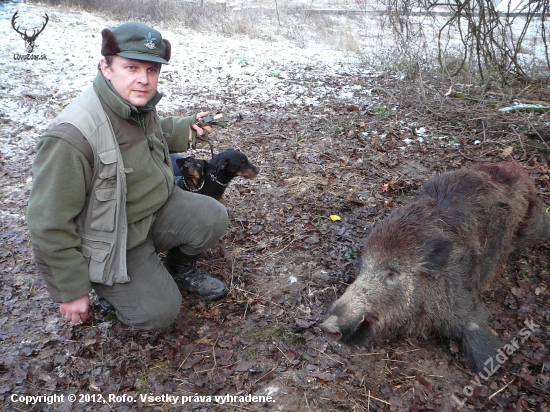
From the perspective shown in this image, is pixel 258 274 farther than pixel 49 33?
No

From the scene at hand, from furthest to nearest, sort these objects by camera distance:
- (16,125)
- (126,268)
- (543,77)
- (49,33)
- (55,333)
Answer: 1. (49,33)
2. (543,77)
3. (16,125)
4. (55,333)
5. (126,268)

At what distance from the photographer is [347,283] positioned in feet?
13.2

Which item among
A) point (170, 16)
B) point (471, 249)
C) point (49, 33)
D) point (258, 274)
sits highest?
point (170, 16)

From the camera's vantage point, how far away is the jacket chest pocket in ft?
9.11

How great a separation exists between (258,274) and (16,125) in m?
5.54

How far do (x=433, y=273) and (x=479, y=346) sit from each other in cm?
67

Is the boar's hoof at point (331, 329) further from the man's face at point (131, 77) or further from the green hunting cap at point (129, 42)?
the green hunting cap at point (129, 42)

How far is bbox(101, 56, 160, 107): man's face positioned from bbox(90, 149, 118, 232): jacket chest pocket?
1.41ft

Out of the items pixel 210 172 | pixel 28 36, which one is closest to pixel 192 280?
pixel 210 172

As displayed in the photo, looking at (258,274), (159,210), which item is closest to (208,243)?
(159,210)

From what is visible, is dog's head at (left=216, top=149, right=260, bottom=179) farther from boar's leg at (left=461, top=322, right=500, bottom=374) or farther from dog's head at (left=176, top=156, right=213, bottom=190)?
boar's leg at (left=461, top=322, right=500, bottom=374)

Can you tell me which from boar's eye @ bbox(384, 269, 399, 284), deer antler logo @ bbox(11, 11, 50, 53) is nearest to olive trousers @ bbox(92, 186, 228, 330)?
boar's eye @ bbox(384, 269, 399, 284)

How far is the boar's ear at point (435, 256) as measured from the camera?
348 cm

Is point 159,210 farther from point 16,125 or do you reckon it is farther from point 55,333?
point 16,125
